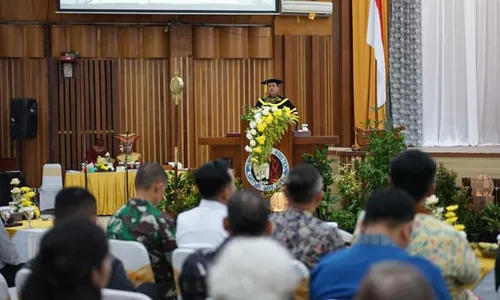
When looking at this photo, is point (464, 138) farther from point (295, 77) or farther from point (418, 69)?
point (295, 77)

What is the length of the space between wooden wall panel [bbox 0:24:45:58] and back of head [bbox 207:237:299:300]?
10.8 m

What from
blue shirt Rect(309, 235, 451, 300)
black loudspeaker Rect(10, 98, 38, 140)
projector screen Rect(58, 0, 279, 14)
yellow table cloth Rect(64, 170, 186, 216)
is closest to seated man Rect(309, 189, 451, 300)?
blue shirt Rect(309, 235, 451, 300)

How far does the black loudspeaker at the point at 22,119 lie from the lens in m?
11.4

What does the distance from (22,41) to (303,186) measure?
9.40 m

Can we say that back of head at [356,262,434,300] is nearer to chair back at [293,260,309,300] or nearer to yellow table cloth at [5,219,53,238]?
chair back at [293,260,309,300]

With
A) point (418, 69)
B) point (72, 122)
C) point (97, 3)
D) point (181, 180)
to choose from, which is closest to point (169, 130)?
point (72, 122)

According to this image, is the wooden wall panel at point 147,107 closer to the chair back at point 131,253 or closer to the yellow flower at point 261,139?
the yellow flower at point 261,139

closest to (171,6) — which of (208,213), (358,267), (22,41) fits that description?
(22,41)

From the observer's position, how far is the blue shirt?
2.44 meters

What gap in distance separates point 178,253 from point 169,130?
29.7 feet

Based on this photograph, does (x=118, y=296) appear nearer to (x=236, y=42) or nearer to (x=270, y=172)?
(x=270, y=172)

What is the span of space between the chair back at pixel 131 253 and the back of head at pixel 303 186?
0.72 metres

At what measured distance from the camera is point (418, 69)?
1268cm

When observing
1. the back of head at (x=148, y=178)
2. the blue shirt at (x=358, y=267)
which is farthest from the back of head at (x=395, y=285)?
the back of head at (x=148, y=178)
